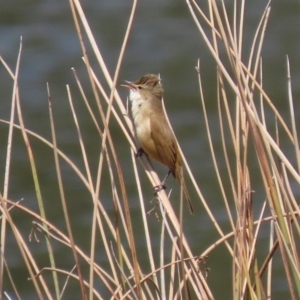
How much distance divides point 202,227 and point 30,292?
4.65ft

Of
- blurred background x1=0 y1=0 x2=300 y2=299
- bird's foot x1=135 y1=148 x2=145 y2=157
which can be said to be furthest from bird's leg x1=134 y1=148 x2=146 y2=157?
blurred background x1=0 y1=0 x2=300 y2=299

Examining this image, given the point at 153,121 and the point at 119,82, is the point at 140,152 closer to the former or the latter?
the point at 153,121

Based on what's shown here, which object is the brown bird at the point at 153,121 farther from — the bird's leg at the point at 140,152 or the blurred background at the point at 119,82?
the blurred background at the point at 119,82

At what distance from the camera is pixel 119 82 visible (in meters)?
8.56

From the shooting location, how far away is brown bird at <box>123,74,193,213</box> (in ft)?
13.1

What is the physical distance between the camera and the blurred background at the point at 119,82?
25.1 feet

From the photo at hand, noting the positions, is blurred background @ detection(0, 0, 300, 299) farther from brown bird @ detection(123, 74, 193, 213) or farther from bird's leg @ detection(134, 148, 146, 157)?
bird's leg @ detection(134, 148, 146, 157)

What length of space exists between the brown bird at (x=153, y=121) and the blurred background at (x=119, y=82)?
305 cm

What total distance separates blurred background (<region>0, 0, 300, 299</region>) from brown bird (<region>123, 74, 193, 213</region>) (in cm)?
305

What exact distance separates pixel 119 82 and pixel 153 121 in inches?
179

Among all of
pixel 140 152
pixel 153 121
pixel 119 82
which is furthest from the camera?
pixel 119 82

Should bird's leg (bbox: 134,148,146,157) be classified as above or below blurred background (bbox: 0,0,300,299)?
above

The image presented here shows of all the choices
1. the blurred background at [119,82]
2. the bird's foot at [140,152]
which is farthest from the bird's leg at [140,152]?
the blurred background at [119,82]

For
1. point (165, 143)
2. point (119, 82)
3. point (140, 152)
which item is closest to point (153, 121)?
point (165, 143)
